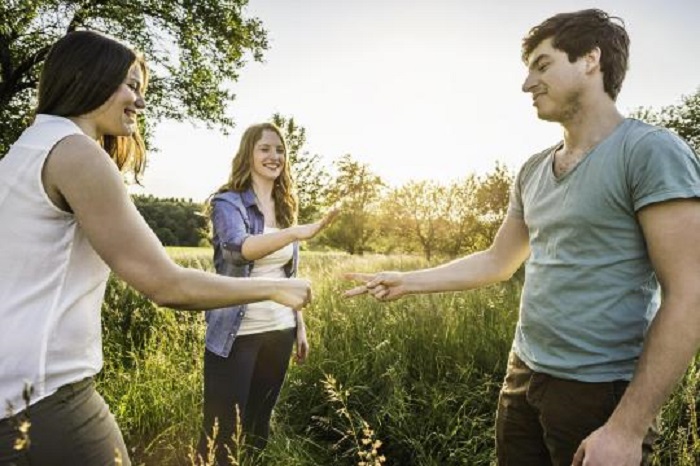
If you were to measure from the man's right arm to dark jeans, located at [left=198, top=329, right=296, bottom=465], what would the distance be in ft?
2.90

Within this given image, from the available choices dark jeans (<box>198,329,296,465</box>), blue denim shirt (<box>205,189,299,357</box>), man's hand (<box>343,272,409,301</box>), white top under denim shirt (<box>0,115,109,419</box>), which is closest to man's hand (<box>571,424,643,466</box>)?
man's hand (<box>343,272,409,301</box>)

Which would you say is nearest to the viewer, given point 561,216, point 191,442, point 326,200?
point 561,216

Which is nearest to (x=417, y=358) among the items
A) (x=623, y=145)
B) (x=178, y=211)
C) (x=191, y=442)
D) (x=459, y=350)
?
(x=459, y=350)

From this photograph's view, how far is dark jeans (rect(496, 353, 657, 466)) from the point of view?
5.87 ft

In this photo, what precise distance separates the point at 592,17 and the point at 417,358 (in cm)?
315

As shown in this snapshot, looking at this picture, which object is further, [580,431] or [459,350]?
[459,350]

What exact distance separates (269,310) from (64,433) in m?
1.98

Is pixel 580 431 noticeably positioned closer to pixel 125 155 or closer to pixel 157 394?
pixel 125 155

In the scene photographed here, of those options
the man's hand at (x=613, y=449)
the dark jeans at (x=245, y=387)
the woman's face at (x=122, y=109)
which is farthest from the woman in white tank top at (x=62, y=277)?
the dark jeans at (x=245, y=387)

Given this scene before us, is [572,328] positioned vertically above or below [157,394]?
above

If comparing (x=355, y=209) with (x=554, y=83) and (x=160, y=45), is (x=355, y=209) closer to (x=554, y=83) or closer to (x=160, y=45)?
(x=160, y=45)

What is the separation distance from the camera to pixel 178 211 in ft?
154

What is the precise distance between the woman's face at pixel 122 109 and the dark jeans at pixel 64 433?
72 centimetres

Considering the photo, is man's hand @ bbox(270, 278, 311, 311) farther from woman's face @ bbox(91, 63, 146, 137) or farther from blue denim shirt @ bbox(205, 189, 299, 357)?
blue denim shirt @ bbox(205, 189, 299, 357)
